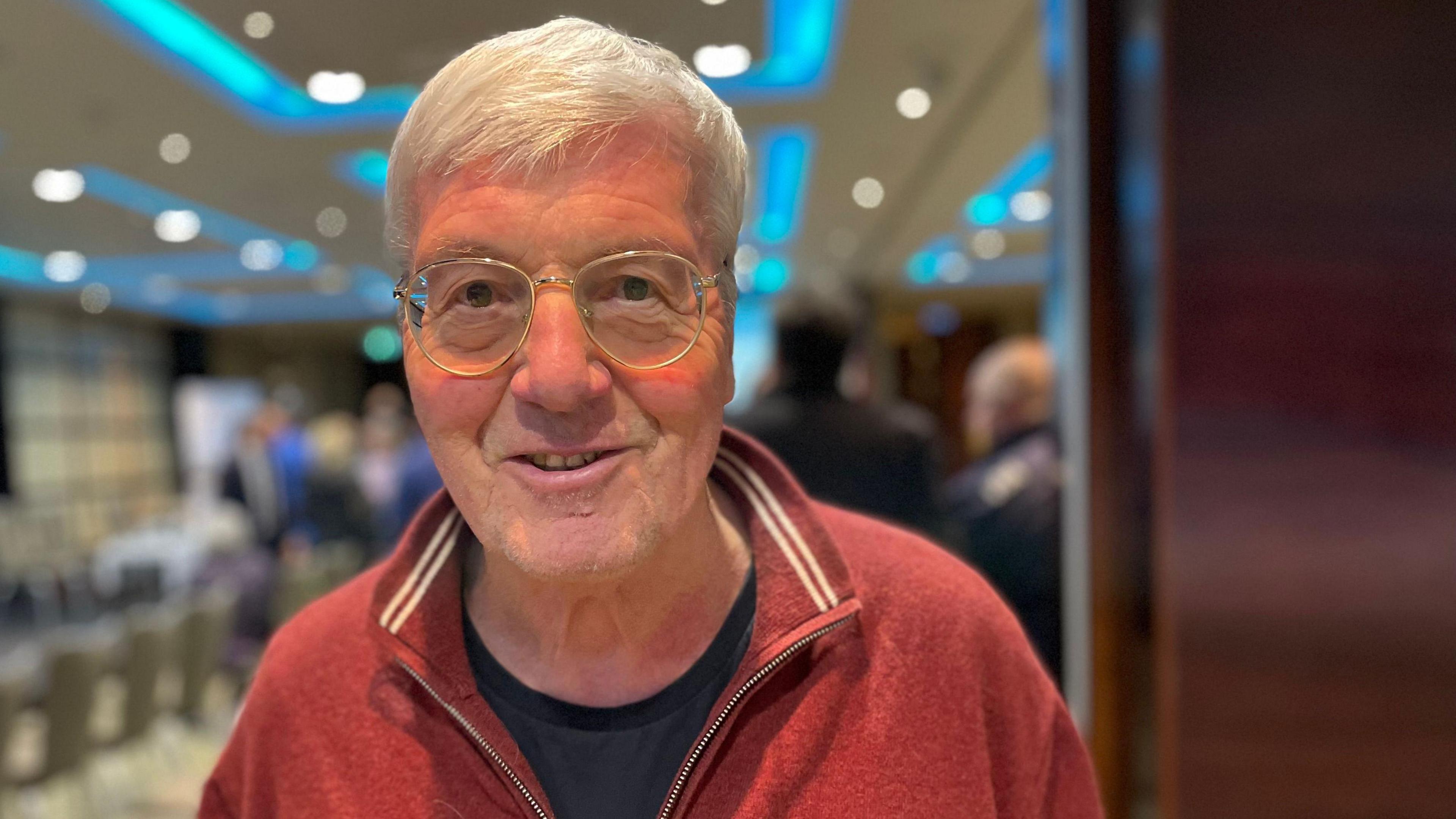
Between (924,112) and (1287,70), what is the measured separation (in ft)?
4.42

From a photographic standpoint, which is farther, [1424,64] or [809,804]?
[1424,64]

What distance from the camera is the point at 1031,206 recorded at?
13.2 feet

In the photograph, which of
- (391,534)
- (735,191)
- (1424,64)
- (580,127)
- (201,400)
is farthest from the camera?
(201,400)

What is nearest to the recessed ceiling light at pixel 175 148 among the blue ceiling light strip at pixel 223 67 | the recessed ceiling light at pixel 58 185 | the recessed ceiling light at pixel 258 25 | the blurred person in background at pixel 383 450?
the blue ceiling light strip at pixel 223 67

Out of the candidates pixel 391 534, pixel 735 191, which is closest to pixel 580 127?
pixel 735 191

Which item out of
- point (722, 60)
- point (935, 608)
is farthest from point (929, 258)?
point (935, 608)

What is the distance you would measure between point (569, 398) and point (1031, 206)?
3623mm

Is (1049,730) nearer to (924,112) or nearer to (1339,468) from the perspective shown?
(1339,468)

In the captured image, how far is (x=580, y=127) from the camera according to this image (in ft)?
2.62

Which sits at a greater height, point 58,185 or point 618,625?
point 58,185

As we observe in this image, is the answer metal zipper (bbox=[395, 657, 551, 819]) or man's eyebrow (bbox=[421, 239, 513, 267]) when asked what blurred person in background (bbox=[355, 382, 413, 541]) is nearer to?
metal zipper (bbox=[395, 657, 551, 819])

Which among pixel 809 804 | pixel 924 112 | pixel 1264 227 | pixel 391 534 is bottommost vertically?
pixel 391 534

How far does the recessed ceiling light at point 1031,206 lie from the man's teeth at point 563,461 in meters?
1.77

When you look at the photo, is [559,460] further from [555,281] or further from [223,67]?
[223,67]
